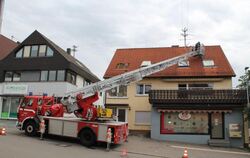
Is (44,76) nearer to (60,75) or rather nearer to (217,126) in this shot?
(60,75)

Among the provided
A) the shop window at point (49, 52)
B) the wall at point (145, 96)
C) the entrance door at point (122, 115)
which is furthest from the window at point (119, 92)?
the shop window at point (49, 52)

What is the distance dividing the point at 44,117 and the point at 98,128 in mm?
3910

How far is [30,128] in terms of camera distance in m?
18.5

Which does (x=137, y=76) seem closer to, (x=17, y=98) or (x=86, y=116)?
(x=86, y=116)

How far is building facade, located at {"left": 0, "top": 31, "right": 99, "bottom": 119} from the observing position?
3147 cm

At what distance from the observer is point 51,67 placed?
3177 centimetres

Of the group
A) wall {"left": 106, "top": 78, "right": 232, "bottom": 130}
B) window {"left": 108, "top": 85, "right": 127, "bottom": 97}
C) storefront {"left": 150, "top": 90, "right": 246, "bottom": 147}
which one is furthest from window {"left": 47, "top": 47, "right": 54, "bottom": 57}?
storefront {"left": 150, "top": 90, "right": 246, "bottom": 147}

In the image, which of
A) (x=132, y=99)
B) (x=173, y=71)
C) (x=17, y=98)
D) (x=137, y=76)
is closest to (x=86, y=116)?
(x=137, y=76)

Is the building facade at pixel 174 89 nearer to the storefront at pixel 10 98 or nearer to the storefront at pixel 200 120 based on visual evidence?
the storefront at pixel 200 120

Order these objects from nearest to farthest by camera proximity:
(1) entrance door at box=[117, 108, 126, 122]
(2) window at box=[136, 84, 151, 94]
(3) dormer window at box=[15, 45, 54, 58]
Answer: (1) entrance door at box=[117, 108, 126, 122] < (2) window at box=[136, 84, 151, 94] < (3) dormer window at box=[15, 45, 54, 58]

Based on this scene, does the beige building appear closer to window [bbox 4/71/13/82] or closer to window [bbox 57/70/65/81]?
window [bbox 57/70/65/81]

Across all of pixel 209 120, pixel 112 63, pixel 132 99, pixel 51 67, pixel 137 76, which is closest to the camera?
pixel 137 76

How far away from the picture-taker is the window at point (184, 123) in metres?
23.1

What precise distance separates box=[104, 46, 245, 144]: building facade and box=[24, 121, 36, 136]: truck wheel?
9.36 meters
